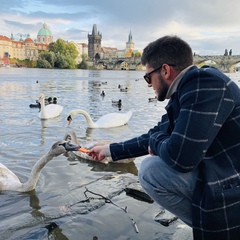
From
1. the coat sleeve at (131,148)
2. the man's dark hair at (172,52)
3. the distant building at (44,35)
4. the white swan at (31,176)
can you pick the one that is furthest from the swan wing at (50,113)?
the distant building at (44,35)

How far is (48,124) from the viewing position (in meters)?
11.3

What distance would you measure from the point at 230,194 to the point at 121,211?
2.07 m

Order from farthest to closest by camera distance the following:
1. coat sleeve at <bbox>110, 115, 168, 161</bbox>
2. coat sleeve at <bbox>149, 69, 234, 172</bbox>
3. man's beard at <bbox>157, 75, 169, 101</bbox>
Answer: coat sleeve at <bbox>110, 115, 168, 161</bbox>, man's beard at <bbox>157, 75, 169, 101</bbox>, coat sleeve at <bbox>149, 69, 234, 172</bbox>

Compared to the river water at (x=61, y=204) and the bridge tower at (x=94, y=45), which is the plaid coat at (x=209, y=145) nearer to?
the river water at (x=61, y=204)

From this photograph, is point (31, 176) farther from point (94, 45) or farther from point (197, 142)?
point (94, 45)

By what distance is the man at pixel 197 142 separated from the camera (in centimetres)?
211

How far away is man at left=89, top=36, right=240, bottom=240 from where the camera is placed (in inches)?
83.1

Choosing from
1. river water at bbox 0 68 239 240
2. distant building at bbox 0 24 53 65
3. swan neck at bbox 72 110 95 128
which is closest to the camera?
river water at bbox 0 68 239 240

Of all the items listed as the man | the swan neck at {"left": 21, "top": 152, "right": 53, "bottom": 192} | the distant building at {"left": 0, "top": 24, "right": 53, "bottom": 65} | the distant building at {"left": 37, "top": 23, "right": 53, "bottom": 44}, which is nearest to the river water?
the swan neck at {"left": 21, "top": 152, "right": 53, "bottom": 192}

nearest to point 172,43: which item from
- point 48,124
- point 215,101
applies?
point 215,101

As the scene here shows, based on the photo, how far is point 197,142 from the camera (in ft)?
6.93

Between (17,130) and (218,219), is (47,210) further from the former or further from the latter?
(17,130)

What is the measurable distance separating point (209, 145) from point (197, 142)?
11 cm

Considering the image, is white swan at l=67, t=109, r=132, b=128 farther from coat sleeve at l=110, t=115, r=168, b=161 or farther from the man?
the man
